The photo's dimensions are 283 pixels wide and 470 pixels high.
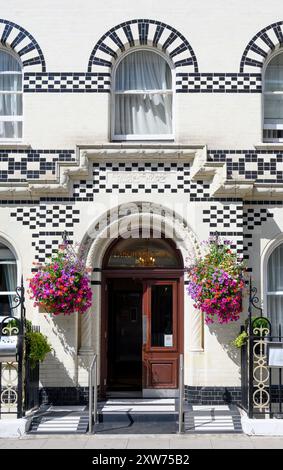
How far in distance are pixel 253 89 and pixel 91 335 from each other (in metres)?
5.58

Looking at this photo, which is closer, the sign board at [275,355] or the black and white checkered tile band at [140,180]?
the sign board at [275,355]

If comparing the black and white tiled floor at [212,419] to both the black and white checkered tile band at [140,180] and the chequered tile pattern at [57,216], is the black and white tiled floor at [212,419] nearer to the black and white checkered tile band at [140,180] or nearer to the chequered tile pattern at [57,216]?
the black and white checkered tile band at [140,180]

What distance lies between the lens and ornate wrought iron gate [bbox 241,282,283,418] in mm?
11727

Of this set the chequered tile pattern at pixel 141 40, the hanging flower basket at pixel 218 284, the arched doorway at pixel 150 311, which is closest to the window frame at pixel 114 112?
the chequered tile pattern at pixel 141 40

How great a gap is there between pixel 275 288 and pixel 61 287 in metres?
4.23

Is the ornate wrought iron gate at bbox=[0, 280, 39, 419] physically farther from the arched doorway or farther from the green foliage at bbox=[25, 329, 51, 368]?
the arched doorway

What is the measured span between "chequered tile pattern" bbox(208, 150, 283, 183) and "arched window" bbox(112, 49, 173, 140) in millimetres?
1314

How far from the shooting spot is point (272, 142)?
14.3 m

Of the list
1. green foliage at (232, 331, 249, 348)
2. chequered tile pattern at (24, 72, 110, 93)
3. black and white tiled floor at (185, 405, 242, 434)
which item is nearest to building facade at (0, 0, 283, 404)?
chequered tile pattern at (24, 72, 110, 93)

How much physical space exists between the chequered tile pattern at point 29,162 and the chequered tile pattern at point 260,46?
3767 mm

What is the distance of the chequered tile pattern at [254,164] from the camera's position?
14.0 meters

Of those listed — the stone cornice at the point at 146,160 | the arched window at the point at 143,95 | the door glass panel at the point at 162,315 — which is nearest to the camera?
the stone cornice at the point at 146,160
